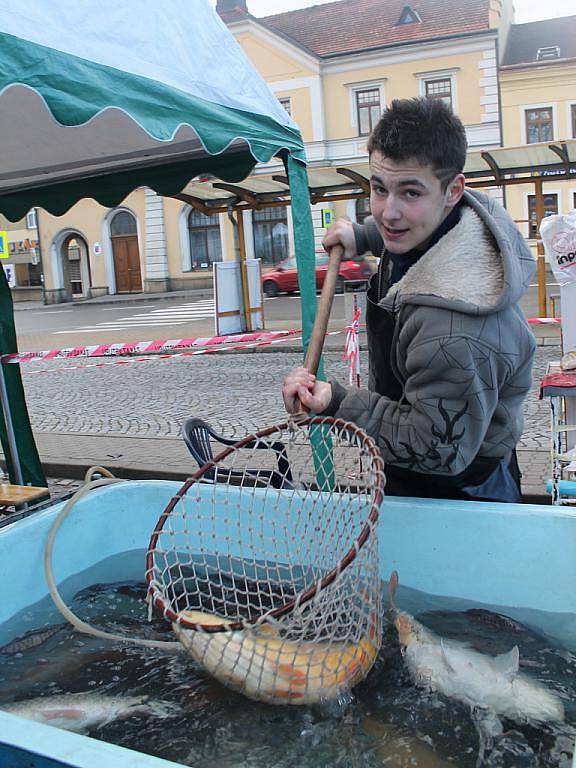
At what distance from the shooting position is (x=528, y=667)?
7.47 ft

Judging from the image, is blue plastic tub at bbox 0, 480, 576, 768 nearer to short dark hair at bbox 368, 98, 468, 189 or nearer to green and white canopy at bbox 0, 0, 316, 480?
short dark hair at bbox 368, 98, 468, 189

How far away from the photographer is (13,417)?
5121mm

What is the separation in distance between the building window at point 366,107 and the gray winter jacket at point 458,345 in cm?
3145

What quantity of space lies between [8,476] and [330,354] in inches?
287

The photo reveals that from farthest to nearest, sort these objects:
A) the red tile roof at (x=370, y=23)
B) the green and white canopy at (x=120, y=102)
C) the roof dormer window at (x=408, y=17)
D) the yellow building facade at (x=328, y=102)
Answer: the roof dormer window at (x=408, y=17)
the red tile roof at (x=370, y=23)
the yellow building facade at (x=328, y=102)
the green and white canopy at (x=120, y=102)

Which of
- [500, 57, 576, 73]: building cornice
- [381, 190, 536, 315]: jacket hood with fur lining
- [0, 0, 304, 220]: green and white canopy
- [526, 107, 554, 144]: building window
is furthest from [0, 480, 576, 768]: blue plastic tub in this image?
[500, 57, 576, 73]: building cornice

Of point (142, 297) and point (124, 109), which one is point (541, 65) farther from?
point (124, 109)

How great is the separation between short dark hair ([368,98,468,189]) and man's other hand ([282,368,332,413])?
69 cm

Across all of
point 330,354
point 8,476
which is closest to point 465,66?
point 330,354

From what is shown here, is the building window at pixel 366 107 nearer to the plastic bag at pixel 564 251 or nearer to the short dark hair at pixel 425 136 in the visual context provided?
the plastic bag at pixel 564 251

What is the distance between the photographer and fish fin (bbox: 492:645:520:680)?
2.15m

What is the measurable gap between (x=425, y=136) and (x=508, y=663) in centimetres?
153

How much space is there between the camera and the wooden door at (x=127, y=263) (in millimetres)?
34750

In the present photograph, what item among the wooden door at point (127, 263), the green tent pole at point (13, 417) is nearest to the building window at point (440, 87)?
the wooden door at point (127, 263)
